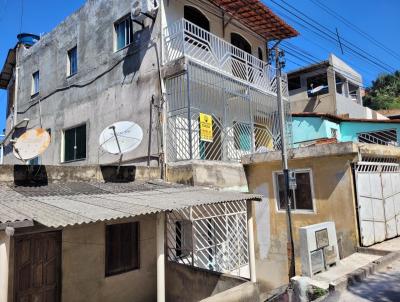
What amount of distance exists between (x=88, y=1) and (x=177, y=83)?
20.3 ft

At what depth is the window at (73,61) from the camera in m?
13.3

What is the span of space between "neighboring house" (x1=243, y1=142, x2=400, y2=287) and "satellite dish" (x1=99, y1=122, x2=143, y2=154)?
379 centimetres

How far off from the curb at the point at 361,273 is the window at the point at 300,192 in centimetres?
236

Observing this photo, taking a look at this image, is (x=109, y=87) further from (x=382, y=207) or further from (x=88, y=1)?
(x=382, y=207)

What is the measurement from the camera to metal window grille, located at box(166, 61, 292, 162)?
9.55 m

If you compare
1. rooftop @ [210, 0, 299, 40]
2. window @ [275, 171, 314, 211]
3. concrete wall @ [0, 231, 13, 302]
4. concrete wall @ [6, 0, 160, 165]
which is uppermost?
rooftop @ [210, 0, 299, 40]

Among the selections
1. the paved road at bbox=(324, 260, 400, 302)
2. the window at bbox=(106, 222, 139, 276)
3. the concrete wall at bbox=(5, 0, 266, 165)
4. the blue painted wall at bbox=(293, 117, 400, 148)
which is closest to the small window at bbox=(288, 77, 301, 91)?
the blue painted wall at bbox=(293, 117, 400, 148)

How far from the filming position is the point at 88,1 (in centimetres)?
1280

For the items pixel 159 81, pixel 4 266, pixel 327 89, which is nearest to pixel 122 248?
pixel 4 266

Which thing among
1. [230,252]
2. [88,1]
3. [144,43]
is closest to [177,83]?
[144,43]

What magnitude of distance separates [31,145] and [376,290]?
729cm

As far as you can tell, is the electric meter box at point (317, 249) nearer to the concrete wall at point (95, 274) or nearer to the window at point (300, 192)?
the window at point (300, 192)

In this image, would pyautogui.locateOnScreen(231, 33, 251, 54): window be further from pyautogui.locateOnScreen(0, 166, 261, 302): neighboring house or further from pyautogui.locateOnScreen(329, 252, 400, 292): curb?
pyautogui.locateOnScreen(329, 252, 400, 292): curb

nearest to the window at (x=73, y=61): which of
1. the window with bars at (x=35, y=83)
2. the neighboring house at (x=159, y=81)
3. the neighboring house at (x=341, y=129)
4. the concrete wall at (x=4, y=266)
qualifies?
the neighboring house at (x=159, y=81)
